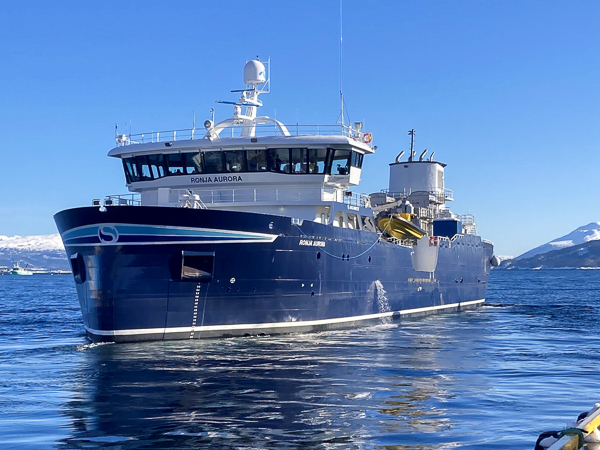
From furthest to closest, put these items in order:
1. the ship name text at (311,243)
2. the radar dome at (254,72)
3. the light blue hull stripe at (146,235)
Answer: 1. the radar dome at (254,72)
2. the ship name text at (311,243)
3. the light blue hull stripe at (146,235)

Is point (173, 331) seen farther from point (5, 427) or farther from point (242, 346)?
point (5, 427)

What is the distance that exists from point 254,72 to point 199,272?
1069cm

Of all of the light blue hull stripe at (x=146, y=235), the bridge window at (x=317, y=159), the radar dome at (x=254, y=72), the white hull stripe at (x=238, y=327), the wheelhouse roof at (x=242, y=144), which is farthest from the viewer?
the radar dome at (x=254, y=72)

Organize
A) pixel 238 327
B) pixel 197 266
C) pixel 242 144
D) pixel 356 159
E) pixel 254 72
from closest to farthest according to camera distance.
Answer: pixel 197 266 < pixel 238 327 < pixel 242 144 < pixel 356 159 < pixel 254 72

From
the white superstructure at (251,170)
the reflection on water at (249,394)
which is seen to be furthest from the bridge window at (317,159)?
the reflection on water at (249,394)

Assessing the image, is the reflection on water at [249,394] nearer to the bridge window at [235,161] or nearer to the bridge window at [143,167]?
the bridge window at [235,161]

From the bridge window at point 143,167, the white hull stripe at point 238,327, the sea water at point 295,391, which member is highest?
the bridge window at point 143,167

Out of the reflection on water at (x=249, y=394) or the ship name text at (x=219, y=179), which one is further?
the ship name text at (x=219, y=179)

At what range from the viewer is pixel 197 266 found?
62.5 feet

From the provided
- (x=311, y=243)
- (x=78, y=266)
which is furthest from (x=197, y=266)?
(x=311, y=243)

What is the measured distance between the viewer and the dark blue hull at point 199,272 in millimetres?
18516

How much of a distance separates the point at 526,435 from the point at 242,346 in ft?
33.0

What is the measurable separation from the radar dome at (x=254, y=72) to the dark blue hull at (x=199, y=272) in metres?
7.25

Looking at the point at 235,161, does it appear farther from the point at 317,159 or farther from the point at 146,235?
the point at 146,235
